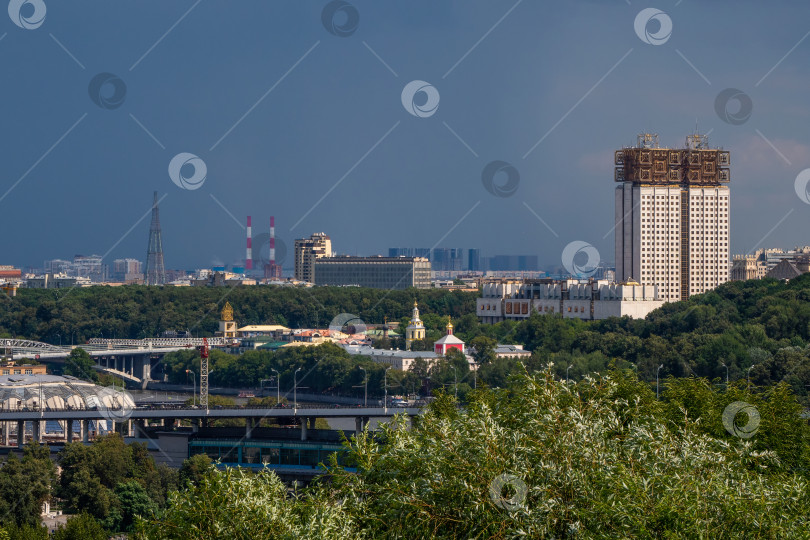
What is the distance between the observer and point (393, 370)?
68.6m

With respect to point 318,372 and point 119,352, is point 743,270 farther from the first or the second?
point 119,352

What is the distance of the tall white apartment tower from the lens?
88812mm

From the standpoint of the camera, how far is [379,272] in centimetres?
14275

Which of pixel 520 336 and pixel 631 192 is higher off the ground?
pixel 631 192

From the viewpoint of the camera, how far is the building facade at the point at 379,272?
461 feet

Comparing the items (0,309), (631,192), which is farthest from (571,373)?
(0,309)

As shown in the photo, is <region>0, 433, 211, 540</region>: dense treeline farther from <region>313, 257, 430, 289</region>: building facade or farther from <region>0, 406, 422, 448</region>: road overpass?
<region>313, 257, 430, 289</region>: building facade

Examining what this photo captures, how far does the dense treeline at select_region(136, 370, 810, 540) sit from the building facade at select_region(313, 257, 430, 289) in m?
122

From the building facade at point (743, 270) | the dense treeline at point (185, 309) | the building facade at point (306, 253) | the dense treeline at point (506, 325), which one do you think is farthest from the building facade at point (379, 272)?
the building facade at point (743, 270)

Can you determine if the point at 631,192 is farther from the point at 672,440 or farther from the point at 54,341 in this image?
the point at 672,440

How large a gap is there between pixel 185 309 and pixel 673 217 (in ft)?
123

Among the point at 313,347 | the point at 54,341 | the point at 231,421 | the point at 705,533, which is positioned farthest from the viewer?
the point at 54,341

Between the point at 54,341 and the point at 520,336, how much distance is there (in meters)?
37.4

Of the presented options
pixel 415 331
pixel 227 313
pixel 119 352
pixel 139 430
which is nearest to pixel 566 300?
pixel 415 331
